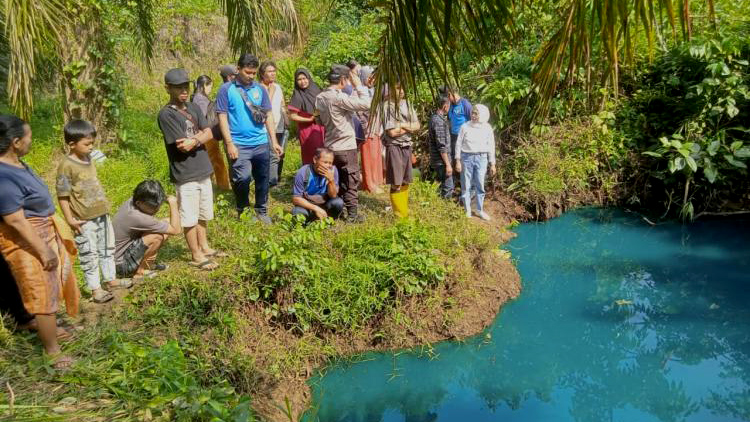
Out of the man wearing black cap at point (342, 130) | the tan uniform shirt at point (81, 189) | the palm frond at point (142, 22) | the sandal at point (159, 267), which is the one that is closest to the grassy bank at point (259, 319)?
the sandal at point (159, 267)

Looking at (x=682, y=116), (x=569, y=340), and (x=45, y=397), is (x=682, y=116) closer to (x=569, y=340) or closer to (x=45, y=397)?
(x=569, y=340)

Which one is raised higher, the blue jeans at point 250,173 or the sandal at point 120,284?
the blue jeans at point 250,173

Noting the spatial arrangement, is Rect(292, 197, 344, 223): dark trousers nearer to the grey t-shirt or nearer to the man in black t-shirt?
the man in black t-shirt

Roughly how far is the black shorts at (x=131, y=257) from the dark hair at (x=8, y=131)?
164 centimetres

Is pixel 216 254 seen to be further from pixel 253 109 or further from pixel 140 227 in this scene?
pixel 253 109

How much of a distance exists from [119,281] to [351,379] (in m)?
1.86

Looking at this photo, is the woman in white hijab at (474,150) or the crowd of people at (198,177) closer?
the crowd of people at (198,177)

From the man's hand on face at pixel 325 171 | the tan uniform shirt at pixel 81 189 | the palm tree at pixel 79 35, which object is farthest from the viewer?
the man's hand on face at pixel 325 171

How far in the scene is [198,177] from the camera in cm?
509

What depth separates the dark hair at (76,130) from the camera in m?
4.11

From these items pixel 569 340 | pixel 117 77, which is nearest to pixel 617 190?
pixel 569 340

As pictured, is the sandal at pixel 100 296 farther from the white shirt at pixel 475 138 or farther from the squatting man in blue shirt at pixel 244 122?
the white shirt at pixel 475 138

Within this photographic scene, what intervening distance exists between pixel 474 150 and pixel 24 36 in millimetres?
4239

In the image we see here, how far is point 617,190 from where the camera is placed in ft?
26.4
